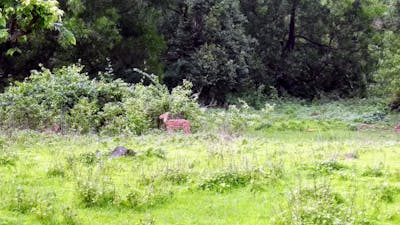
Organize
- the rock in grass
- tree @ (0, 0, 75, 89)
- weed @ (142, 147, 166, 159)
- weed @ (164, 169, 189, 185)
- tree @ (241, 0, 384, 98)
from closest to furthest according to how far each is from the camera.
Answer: tree @ (0, 0, 75, 89)
weed @ (164, 169, 189, 185)
the rock in grass
weed @ (142, 147, 166, 159)
tree @ (241, 0, 384, 98)

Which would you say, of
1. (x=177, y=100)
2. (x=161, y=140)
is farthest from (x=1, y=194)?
(x=177, y=100)

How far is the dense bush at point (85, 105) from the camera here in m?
16.4

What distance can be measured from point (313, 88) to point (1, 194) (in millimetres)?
31237

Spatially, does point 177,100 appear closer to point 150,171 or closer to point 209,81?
point 150,171

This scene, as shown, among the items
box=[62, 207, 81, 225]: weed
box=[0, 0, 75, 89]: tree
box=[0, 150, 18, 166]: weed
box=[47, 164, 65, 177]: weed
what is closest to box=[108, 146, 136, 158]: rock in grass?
box=[47, 164, 65, 177]: weed

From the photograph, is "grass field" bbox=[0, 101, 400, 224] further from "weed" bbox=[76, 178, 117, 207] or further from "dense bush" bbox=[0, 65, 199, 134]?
"dense bush" bbox=[0, 65, 199, 134]

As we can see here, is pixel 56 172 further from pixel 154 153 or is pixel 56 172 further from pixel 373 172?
pixel 373 172

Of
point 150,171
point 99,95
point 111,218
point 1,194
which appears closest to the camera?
point 111,218

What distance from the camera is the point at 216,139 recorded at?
545 inches

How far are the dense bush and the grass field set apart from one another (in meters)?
3.10

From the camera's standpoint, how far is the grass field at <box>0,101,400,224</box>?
686 centimetres

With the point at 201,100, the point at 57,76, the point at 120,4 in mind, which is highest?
the point at 120,4

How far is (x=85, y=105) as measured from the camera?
1728 cm

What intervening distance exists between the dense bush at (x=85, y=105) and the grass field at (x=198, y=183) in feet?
10.2
